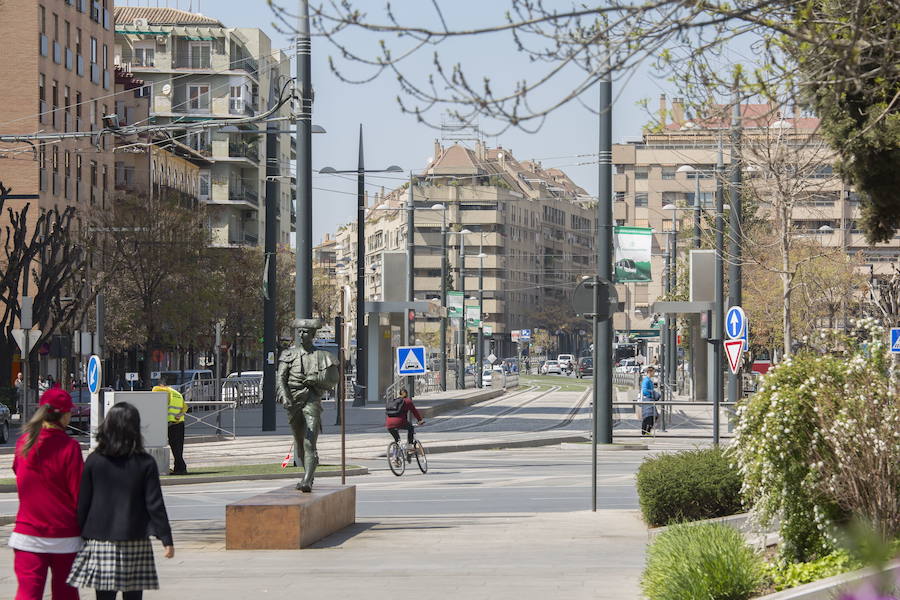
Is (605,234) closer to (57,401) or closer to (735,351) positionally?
(735,351)

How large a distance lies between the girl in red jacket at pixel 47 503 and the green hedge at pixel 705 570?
3.49 meters

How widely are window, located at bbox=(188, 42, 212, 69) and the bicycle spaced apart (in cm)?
9113

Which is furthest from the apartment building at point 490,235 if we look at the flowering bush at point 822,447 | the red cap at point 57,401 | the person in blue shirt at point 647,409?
the red cap at point 57,401

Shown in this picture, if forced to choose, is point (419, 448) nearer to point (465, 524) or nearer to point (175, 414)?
point (175, 414)

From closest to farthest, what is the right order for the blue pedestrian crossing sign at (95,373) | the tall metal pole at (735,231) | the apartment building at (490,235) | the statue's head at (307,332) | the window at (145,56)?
the statue's head at (307,332) < the blue pedestrian crossing sign at (95,373) < the tall metal pole at (735,231) < the window at (145,56) < the apartment building at (490,235)

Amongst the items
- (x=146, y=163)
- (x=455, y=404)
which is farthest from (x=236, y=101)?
(x=455, y=404)

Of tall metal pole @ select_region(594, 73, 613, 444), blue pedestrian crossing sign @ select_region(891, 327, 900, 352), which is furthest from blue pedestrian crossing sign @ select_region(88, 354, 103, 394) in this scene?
blue pedestrian crossing sign @ select_region(891, 327, 900, 352)

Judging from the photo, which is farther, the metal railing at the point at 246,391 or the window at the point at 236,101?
the window at the point at 236,101

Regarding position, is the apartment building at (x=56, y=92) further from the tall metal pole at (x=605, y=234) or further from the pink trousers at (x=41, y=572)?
the pink trousers at (x=41, y=572)

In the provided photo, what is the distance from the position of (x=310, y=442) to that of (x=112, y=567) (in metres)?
7.98

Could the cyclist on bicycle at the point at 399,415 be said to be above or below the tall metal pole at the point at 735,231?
below

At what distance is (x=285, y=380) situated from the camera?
54.3ft

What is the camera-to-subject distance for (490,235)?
16050cm

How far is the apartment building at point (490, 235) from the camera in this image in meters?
160
